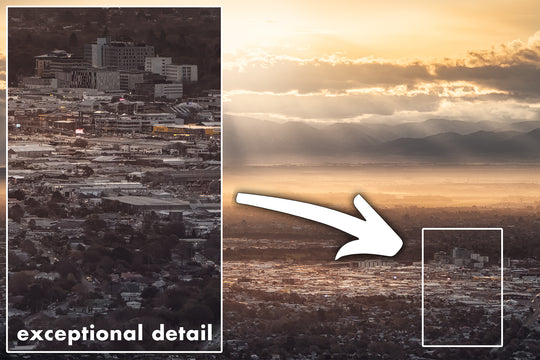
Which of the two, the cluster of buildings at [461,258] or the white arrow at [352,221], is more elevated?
the white arrow at [352,221]

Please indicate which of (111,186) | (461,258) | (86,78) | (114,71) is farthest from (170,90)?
(461,258)

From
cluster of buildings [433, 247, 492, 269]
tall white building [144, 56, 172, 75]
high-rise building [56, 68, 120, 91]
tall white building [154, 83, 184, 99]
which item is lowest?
cluster of buildings [433, 247, 492, 269]

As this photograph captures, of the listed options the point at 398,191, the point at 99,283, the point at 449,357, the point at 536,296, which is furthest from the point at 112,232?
the point at 536,296

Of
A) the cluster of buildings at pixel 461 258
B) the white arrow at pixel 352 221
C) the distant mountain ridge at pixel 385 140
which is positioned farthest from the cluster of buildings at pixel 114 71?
the cluster of buildings at pixel 461 258

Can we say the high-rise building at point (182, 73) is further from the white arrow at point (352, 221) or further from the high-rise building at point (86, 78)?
the white arrow at point (352, 221)

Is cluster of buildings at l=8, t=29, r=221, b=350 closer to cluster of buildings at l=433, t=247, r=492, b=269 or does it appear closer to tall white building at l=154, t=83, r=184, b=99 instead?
tall white building at l=154, t=83, r=184, b=99

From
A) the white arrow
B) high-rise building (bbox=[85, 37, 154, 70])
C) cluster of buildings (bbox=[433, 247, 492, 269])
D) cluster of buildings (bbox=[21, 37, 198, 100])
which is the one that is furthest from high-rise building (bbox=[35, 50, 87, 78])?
cluster of buildings (bbox=[433, 247, 492, 269])

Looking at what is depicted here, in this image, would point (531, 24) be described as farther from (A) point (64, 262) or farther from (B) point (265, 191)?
(A) point (64, 262)
